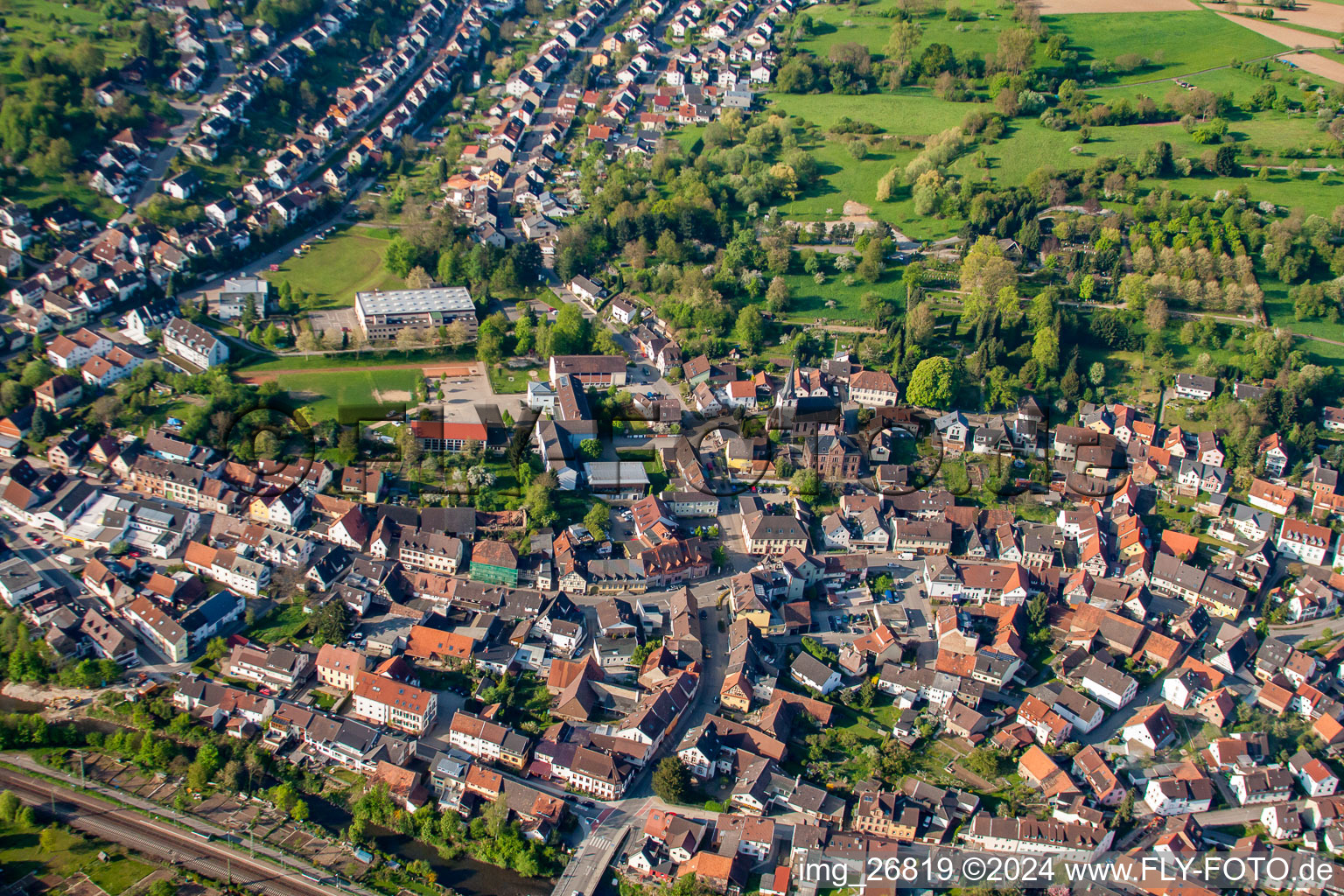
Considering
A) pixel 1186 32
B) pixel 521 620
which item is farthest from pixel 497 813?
pixel 1186 32

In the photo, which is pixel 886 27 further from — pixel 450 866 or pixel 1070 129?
pixel 450 866

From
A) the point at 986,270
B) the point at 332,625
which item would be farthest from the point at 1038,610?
the point at 332,625

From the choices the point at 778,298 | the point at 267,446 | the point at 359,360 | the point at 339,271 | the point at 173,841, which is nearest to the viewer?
the point at 173,841

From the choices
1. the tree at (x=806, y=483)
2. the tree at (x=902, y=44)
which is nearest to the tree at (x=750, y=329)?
the tree at (x=806, y=483)

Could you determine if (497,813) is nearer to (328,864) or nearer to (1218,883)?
(328,864)

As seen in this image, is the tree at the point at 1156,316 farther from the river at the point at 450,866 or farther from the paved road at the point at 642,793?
the river at the point at 450,866

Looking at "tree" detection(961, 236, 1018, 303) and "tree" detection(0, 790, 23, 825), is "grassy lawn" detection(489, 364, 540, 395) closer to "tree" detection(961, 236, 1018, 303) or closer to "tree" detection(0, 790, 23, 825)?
"tree" detection(961, 236, 1018, 303)
